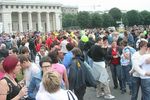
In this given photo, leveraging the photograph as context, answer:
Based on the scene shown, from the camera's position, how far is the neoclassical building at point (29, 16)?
362 feet

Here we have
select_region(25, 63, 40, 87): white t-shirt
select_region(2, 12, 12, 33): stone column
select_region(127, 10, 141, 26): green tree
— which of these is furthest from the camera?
select_region(127, 10, 141, 26): green tree

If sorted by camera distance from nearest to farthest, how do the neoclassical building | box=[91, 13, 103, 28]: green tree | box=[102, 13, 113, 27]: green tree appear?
box=[91, 13, 103, 28]: green tree < box=[102, 13, 113, 27]: green tree < the neoclassical building

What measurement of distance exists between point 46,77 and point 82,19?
9695cm

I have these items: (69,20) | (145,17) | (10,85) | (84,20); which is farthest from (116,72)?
(145,17)

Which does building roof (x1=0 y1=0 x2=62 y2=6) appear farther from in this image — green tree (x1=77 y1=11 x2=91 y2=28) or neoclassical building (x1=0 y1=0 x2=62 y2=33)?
green tree (x1=77 y1=11 x2=91 y2=28)

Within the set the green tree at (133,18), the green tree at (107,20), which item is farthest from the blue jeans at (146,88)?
the green tree at (133,18)

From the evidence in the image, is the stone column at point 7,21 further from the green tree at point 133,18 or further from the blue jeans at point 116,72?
the blue jeans at point 116,72

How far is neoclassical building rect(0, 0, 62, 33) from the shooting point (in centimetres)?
11038

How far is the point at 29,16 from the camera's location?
115938 mm

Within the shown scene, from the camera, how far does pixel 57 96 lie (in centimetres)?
496

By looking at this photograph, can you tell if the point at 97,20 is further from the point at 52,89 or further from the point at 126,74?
the point at 52,89

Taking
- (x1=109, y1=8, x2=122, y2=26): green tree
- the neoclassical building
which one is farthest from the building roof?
(x1=109, y1=8, x2=122, y2=26): green tree

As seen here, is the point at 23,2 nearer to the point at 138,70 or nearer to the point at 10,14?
the point at 10,14

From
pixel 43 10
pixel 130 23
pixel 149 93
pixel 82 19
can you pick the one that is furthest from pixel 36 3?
pixel 149 93
